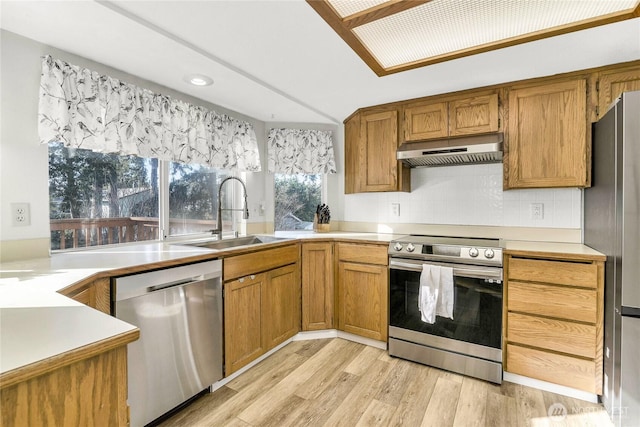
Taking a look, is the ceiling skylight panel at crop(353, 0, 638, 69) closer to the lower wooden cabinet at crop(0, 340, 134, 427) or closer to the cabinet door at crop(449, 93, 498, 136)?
the cabinet door at crop(449, 93, 498, 136)

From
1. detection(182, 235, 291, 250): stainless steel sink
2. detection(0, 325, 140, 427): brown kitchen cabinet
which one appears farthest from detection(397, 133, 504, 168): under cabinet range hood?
detection(0, 325, 140, 427): brown kitchen cabinet

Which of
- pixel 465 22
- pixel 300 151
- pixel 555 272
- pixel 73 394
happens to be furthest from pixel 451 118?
pixel 73 394

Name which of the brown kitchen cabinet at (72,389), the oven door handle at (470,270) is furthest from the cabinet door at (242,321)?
the brown kitchen cabinet at (72,389)

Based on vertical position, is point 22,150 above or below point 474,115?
below

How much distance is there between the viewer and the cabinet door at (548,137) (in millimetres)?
2201

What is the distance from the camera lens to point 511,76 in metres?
2.31

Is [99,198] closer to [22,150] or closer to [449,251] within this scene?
[22,150]

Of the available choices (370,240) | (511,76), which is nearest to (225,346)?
(370,240)

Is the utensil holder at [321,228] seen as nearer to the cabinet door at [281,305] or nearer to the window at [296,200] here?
the window at [296,200]

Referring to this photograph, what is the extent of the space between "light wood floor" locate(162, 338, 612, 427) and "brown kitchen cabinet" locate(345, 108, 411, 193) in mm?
1565

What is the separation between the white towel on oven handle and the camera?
2.22m

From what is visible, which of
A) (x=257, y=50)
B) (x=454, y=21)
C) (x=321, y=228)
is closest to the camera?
(x=454, y=21)

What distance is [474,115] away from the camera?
8.34 feet

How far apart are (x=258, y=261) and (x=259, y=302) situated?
313 mm
